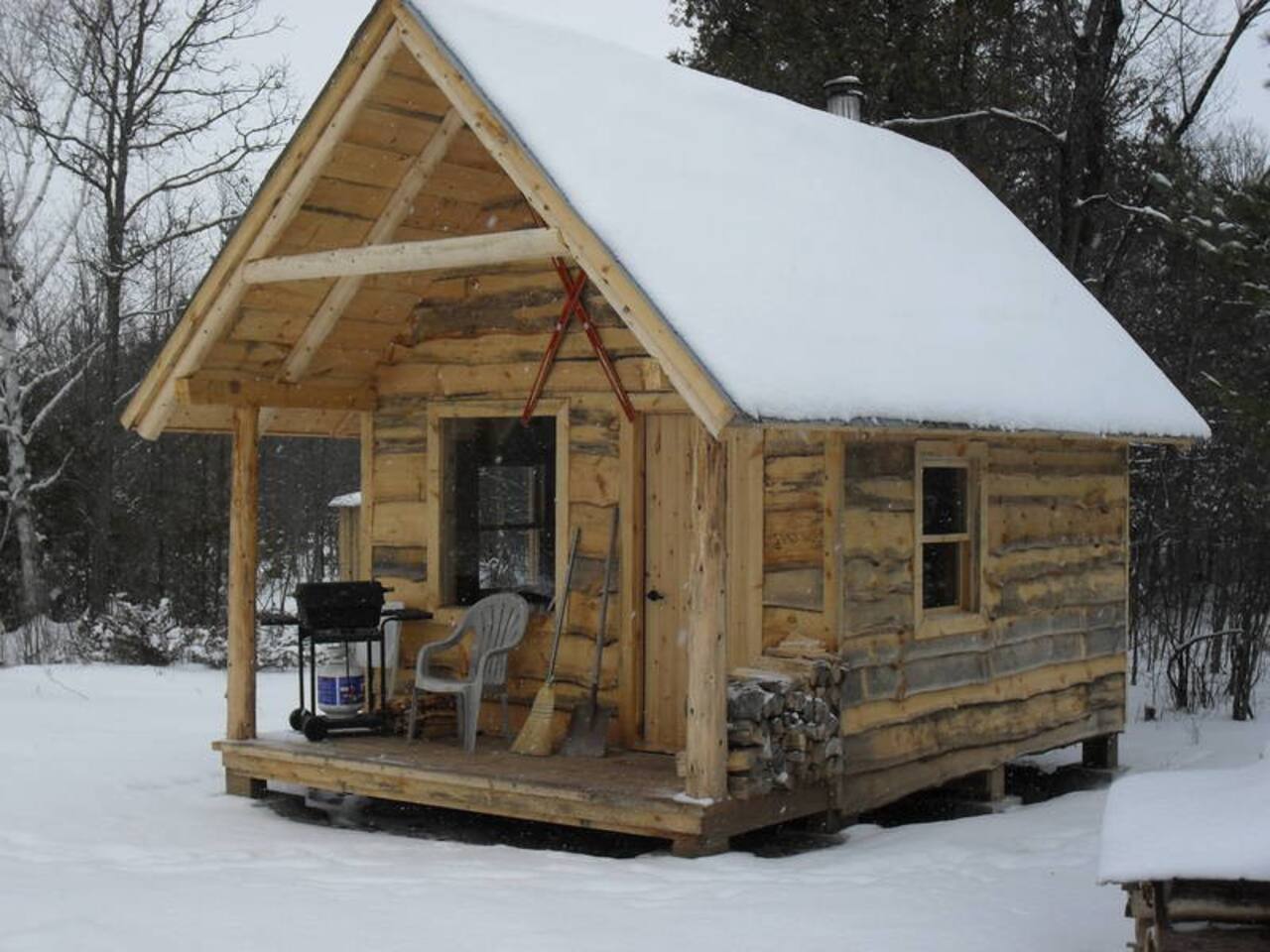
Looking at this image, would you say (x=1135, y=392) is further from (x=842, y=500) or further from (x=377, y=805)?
(x=377, y=805)

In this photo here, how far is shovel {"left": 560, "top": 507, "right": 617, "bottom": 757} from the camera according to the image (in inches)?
412

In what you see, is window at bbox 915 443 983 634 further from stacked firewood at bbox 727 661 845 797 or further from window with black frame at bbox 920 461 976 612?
stacked firewood at bbox 727 661 845 797

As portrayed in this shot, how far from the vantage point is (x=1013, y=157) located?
2214 centimetres

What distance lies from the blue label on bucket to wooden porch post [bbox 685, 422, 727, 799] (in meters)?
3.47

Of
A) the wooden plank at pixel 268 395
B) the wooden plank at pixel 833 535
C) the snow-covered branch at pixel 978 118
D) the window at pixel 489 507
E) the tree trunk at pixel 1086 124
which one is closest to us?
the wooden plank at pixel 833 535

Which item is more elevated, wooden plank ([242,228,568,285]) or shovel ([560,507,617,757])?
wooden plank ([242,228,568,285])

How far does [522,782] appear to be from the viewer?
9562mm

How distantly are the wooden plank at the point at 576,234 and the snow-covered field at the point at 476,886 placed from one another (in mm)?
2300

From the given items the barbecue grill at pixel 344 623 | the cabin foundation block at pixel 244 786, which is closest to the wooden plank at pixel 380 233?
the barbecue grill at pixel 344 623

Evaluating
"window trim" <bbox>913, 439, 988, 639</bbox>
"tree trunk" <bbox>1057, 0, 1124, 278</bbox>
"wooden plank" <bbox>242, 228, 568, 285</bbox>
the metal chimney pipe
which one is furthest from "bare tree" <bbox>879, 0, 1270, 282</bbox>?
"wooden plank" <bbox>242, 228, 568, 285</bbox>

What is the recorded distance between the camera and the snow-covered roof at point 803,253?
8.73 m

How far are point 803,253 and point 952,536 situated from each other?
88.9 inches

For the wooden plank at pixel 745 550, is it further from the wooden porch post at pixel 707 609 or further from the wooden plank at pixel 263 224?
the wooden plank at pixel 263 224

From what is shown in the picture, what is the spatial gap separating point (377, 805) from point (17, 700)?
6.09 metres
